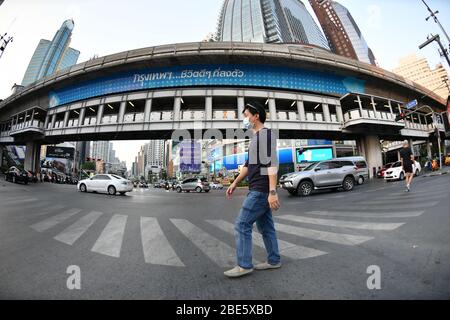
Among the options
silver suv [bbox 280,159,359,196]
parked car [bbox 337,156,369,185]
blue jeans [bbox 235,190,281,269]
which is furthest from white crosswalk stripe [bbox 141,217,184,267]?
parked car [bbox 337,156,369,185]

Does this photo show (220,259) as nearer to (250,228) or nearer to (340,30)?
(250,228)

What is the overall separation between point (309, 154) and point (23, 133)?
1183 inches

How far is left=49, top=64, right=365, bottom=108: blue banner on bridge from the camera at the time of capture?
15.7m

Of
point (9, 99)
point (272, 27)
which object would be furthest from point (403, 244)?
point (272, 27)

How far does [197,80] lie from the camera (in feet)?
51.9

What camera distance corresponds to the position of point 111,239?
3.38 m

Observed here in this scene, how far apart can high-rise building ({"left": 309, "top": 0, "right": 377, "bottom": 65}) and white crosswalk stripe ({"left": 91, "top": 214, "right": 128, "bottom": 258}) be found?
11129 cm

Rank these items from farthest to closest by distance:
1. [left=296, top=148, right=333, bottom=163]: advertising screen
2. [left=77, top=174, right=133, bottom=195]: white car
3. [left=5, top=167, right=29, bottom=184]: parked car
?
[left=5, top=167, right=29, bottom=184]: parked car → [left=296, top=148, right=333, bottom=163]: advertising screen → [left=77, top=174, right=133, bottom=195]: white car

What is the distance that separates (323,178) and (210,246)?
810 cm

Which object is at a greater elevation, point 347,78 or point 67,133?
point 347,78

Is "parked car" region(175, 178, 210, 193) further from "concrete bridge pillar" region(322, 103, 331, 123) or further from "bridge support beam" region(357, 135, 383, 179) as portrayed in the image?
"bridge support beam" region(357, 135, 383, 179)

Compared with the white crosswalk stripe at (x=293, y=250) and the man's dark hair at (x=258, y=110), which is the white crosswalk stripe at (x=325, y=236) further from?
the man's dark hair at (x=258, y=110)
